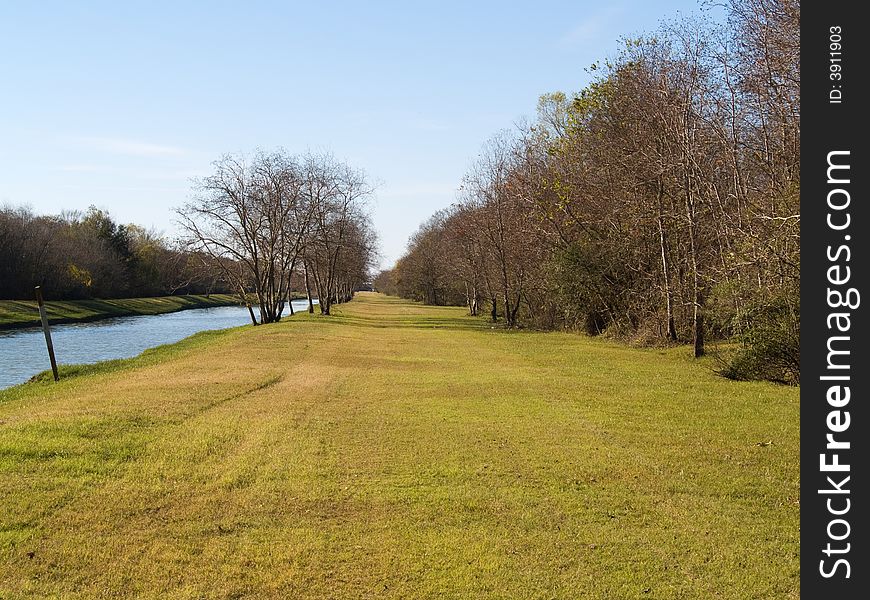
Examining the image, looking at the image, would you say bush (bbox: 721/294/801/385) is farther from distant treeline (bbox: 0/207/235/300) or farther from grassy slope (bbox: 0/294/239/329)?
grassy slope (bbox: 0/294/239/329)

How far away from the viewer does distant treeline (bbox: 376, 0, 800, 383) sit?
14.5 meters

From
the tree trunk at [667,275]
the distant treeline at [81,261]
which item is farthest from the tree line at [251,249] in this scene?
the tree trunk at [667,275]

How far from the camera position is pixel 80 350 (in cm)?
2884

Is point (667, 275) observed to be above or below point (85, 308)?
above

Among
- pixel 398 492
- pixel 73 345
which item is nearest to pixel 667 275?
pixel 398 492

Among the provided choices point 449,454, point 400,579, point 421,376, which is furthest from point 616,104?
point 400,579

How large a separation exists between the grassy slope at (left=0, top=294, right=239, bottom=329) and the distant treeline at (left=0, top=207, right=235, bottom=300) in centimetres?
276

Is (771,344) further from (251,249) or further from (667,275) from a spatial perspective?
(251,249)
